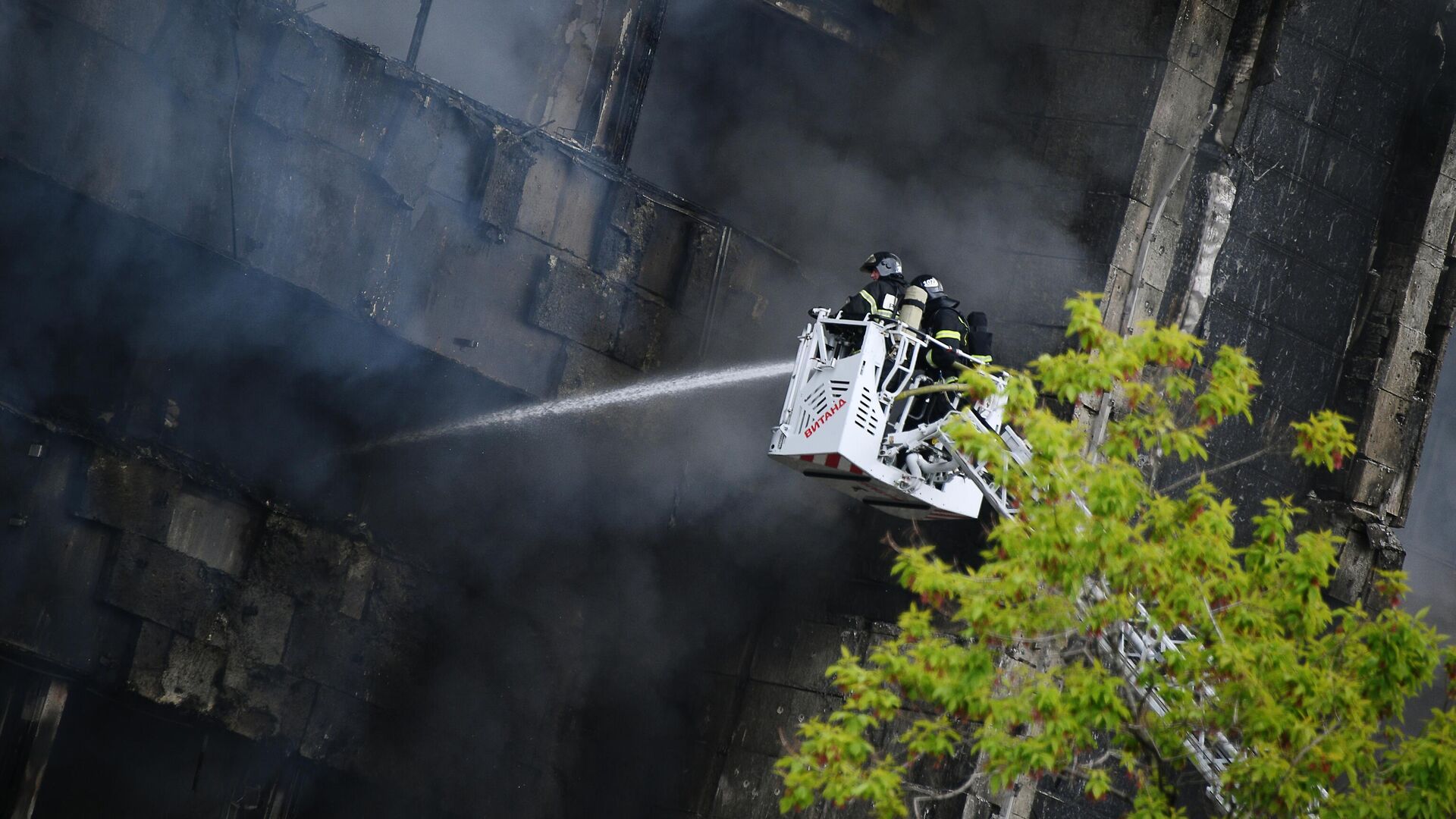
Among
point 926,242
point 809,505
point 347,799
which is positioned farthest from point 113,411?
point 926,242

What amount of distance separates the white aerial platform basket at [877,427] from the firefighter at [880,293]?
15 centimetres

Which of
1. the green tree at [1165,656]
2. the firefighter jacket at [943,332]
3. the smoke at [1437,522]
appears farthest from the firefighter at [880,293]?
the smoke at [1437,522]

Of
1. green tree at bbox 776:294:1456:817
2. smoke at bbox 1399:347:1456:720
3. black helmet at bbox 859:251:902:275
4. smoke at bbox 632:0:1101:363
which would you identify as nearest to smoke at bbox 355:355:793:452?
smoke at bbox 632:0:1101:363

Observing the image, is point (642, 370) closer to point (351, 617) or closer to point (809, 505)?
point (809, 505)

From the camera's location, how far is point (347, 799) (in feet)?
43.7

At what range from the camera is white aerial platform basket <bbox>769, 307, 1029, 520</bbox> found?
10305mm

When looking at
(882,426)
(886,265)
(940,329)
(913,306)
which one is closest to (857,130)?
(886,265)

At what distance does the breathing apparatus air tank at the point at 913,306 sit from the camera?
10844mm

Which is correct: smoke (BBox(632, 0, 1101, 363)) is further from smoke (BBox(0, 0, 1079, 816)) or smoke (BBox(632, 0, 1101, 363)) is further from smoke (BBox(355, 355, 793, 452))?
smoke (BBox(355, 355, 793, 452))

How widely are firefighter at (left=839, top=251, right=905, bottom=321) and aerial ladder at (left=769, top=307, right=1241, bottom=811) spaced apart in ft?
0.47

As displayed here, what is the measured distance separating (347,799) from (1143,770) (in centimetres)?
800

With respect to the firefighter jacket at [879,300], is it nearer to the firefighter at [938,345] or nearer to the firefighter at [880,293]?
the firefighter at [880,293]

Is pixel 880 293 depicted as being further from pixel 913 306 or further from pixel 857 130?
pixel 857 130

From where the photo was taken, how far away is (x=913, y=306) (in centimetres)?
1090
